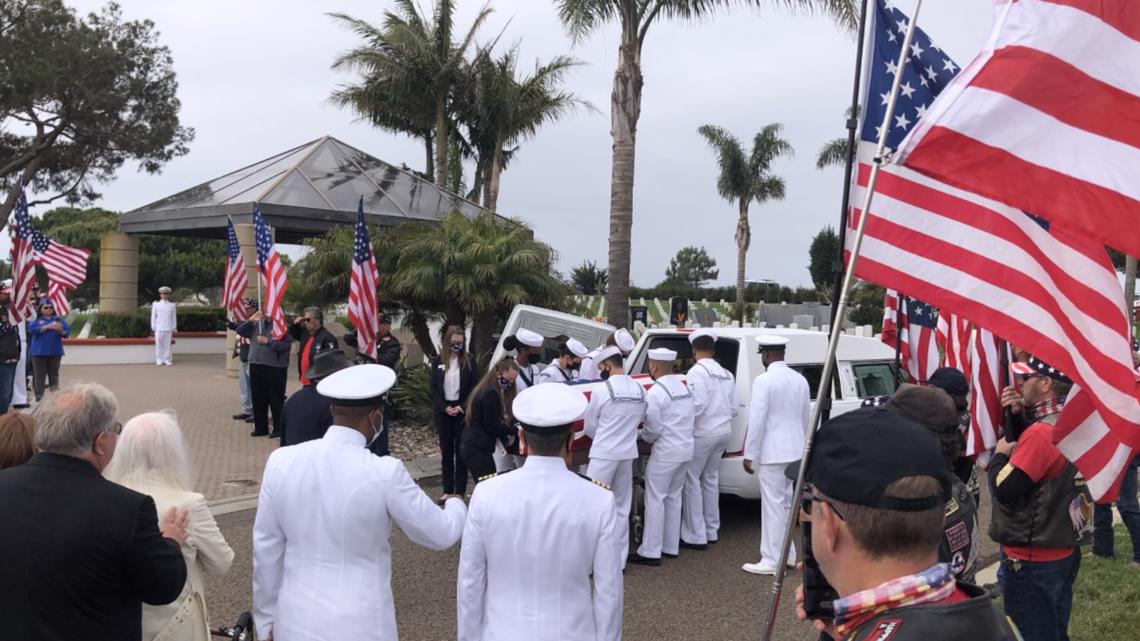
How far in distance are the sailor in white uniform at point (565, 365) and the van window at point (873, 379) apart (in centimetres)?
288

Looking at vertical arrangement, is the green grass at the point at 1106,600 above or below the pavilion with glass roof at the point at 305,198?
below

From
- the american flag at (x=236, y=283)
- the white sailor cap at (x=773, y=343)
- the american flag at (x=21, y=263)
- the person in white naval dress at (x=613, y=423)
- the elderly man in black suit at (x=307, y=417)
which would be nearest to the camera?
the elderly man in black suit at (x=307, y=417)

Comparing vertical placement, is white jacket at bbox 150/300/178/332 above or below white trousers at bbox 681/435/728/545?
above

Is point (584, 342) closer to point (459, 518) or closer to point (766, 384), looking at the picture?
point (766, 384)

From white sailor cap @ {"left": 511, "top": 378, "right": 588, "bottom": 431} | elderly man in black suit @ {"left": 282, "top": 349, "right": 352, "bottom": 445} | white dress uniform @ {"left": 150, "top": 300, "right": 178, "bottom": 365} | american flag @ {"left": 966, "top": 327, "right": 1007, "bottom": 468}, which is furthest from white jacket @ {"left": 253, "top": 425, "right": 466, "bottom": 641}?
white dress uniform @ {"left": 150, "top": 300, "right": 178, "bottom": 365}

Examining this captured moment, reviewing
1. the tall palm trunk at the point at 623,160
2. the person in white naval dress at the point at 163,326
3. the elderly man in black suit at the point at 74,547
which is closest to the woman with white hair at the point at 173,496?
the elderly man in black suit at the point at 74,547

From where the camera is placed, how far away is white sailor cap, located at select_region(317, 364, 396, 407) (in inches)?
145

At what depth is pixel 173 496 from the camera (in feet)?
11.2

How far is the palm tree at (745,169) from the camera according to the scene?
1865 inches

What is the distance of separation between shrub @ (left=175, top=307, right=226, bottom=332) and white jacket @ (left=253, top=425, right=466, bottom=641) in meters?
28.1

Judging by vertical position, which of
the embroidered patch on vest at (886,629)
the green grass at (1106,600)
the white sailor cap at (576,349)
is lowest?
the green grass at (1106,600)

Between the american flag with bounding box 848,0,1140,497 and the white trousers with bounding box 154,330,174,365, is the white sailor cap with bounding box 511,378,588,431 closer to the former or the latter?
the american flag with bounding box 848,0,1140,497

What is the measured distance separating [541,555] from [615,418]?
3599 mm

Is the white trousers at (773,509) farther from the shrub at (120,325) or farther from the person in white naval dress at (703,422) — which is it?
the shrub at (120,325)
